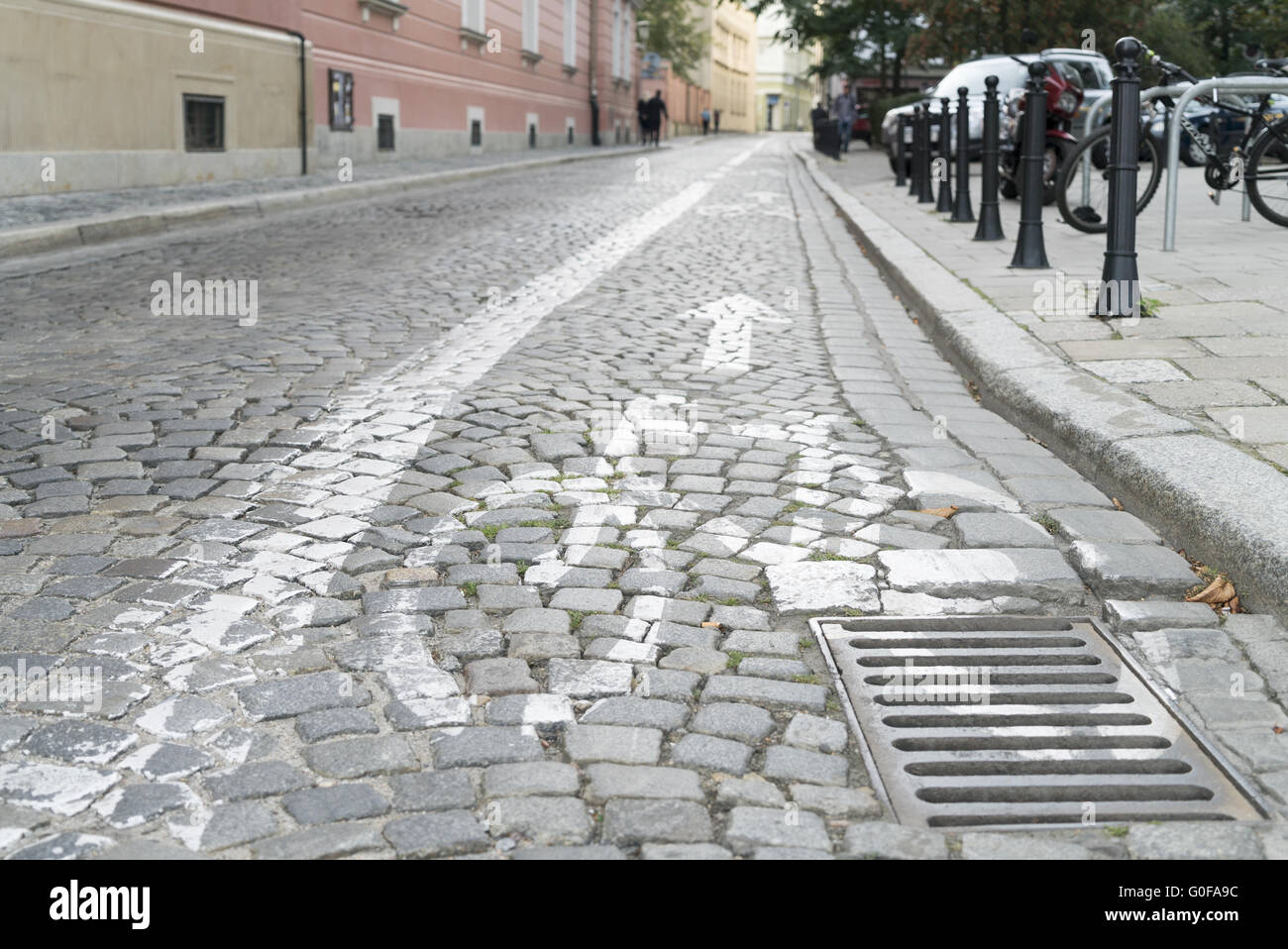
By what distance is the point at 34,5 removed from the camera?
1167 centimetres

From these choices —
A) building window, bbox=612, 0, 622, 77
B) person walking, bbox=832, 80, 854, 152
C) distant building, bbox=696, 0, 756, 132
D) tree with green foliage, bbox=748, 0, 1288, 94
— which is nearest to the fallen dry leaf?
tree with green foliage, bbox=748, 0, 1288, 94

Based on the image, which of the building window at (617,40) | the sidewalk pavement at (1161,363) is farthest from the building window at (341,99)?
the building window at (617,40)

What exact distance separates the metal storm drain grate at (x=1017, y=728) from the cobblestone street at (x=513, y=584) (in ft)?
0.19

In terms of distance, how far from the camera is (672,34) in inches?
2253

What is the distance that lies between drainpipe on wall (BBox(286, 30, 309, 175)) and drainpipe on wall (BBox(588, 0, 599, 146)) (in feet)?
74.5

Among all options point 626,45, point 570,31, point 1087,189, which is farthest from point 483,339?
point 626,45

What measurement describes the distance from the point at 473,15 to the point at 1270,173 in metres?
20.1

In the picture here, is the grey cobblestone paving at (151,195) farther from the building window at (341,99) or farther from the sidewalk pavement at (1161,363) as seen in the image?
the sidewalk pavement at (1161,363)

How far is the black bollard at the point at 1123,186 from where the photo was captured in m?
5.97

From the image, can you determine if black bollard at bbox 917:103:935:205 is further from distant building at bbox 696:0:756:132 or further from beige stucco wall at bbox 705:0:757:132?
beige stucco wall at bbox 705:0:757:132

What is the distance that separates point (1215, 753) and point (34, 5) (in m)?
12.0
